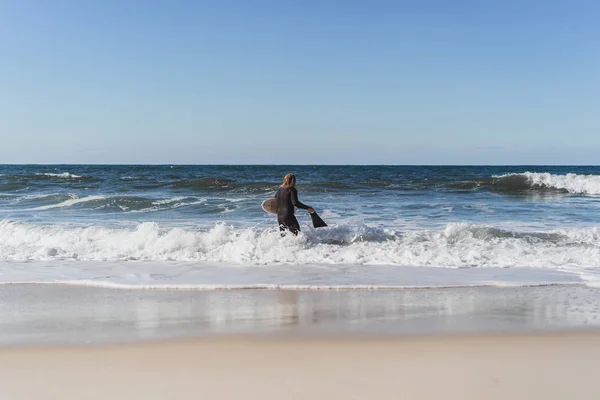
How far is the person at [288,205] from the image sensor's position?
9758 mm

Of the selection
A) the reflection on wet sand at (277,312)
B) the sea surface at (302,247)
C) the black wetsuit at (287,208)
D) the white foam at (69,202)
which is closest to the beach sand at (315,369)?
the reflection on wet sand at (277,312)

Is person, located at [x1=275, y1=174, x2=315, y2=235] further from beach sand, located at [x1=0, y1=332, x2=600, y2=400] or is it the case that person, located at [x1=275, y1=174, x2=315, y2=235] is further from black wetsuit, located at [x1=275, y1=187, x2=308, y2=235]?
beach sand, located at [x1=0, y1=332, x2=600, y2=400]

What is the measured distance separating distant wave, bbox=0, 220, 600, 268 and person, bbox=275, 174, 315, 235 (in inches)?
8.7

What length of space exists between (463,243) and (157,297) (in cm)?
636

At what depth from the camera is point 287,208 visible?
9930mm

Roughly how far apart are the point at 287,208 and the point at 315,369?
Result: 6.08 m

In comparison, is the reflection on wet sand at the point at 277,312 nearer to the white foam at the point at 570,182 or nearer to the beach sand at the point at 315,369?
the beach sand at the point at 315,369

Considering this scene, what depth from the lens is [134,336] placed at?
4.72 meters

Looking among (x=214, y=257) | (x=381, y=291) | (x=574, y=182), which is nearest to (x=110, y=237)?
(x=214, y=257)

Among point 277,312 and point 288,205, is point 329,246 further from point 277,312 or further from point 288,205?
point 277,312

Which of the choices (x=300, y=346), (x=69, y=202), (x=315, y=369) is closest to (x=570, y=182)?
(x=69, y=202)

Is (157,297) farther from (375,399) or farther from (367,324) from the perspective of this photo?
(375,399)

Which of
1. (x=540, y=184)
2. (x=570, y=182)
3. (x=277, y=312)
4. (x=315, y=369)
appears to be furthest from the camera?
(x=540, y=184)

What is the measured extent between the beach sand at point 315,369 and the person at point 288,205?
17.3 ft
